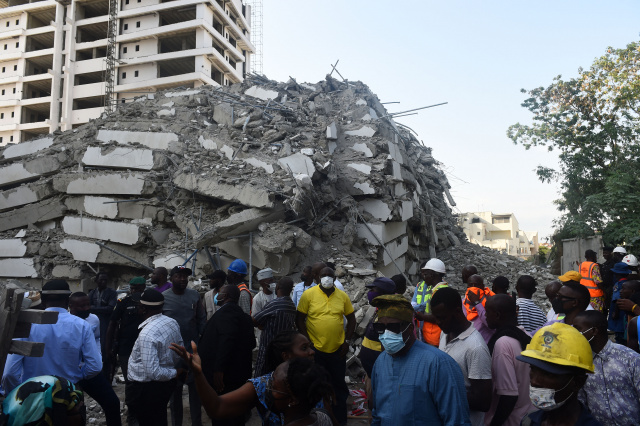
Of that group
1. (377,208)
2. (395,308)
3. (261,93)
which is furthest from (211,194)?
(395,308)

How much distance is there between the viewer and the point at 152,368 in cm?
391

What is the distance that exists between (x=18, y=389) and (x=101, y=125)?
12.3m

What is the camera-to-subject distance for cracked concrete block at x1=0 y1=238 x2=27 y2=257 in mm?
11711

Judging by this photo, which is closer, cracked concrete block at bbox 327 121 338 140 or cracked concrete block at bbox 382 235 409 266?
cracked concrete block at bbox 382 235 409 266

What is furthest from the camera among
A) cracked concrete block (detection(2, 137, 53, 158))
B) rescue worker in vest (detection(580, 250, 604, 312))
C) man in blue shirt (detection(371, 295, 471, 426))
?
cracked concrete block (detection(2, 137, 53, 158))

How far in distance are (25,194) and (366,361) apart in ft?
37.1

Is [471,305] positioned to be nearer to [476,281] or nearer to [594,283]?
[476,281]

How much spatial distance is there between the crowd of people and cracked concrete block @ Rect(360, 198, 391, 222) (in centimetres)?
576

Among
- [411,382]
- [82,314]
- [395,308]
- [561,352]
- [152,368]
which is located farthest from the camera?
[82,314]

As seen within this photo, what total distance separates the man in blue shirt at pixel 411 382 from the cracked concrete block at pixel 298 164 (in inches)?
309

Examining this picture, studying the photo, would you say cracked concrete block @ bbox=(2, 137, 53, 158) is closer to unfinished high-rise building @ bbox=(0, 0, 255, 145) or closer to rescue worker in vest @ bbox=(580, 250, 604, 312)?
rescue worker in vest @ bbox=(580, 250, 604, 312)

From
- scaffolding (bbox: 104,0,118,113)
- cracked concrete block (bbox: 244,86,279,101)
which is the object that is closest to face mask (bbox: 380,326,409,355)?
cracked concrete block (bbox: 244,86,279,101)

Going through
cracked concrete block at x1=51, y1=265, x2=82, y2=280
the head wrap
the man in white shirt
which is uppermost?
cracked concrete block at x1=51, y1=265, x2=82, y2=280

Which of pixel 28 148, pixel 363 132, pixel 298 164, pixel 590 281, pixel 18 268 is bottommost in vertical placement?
pixel 590 281
